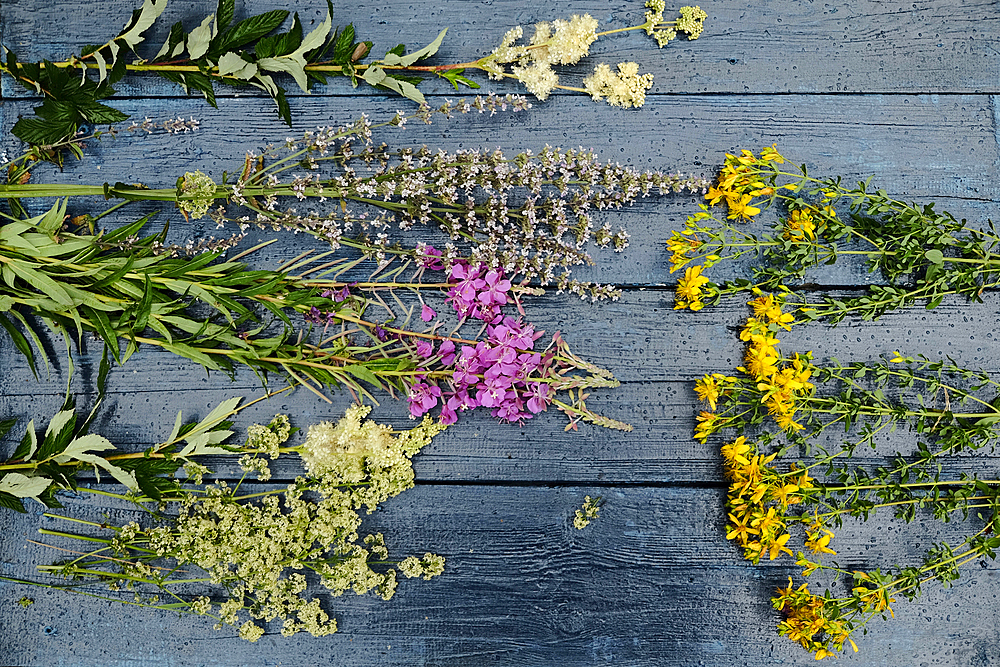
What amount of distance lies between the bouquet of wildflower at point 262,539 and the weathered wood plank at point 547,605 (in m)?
0.05

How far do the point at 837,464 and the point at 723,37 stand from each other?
0.94 meters

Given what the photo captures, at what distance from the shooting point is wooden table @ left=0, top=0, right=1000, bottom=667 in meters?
1.36

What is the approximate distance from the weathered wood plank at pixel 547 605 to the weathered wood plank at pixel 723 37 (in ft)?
2.96

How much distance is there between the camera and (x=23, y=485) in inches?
50.6

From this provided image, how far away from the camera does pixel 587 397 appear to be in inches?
53.5

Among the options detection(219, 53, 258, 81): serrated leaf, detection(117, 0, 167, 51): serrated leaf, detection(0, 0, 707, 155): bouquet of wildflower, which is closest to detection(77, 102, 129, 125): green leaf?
detection(0, 0, 707, 155): bouquet of wildflower

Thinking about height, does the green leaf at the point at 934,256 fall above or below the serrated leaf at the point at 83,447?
above

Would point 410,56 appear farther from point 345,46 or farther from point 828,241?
point 828,241

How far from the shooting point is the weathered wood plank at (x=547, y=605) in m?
1.36

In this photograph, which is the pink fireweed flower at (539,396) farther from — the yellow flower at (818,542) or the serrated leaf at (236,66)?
the serrated leaf at (236,66)

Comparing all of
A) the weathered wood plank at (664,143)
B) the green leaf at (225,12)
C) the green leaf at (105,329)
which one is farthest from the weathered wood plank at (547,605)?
the green leaf at (225,12)

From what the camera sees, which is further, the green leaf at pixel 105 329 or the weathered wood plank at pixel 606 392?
the weathered wood plank at pixel 606 392

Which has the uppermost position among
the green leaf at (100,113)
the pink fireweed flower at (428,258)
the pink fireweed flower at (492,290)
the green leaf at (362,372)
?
the green leaf at (100,113)

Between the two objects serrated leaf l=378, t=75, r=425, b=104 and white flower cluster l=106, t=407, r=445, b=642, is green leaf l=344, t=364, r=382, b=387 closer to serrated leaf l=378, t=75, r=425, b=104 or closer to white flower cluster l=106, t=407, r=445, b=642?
white flower cluster l=106, t=407, r=445, b=642
